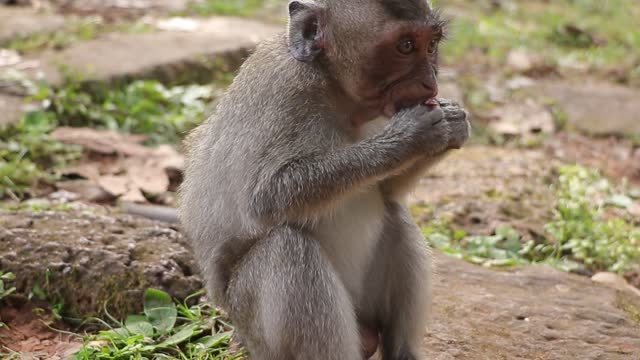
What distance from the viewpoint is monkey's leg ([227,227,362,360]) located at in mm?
4137

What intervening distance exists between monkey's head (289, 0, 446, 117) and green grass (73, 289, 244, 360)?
4.92ft

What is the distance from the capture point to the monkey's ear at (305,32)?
4531mm

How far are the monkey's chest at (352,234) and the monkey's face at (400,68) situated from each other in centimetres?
48

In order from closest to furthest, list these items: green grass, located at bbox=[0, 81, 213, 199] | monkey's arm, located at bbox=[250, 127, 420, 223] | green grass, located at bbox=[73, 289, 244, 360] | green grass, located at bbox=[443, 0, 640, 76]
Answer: monkey's arm, located at bbox=[250, 127, 420, 223], green grass, located at bbox=[73, 289, 244, 360], green grass, located at bbox=[0, 81, 213, 199], green grass, located at bbox=[443, 0, 640, 76]

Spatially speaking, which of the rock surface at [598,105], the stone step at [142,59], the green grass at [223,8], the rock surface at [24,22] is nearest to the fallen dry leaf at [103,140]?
the stone step at [142,59]

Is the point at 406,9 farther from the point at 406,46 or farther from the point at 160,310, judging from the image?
the point at 160,310

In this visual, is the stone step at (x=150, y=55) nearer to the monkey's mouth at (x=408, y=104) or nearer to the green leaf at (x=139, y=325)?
the green leaf at (x=139, y=325)

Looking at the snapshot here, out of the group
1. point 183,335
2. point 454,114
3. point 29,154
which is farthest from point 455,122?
point 29,154

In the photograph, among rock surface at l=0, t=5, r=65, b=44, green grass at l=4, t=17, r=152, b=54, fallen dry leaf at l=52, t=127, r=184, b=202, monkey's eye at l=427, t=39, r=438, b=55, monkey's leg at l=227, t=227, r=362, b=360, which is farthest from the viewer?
rock surface at l=0, t=5, r=65, b=44

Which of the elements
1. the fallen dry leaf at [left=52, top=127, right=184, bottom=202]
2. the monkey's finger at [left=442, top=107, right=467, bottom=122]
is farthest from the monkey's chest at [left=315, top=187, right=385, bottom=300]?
the fallen dry leaf at [left=52, top=127, right=184, bottom=202]

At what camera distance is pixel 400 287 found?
492 centimetres

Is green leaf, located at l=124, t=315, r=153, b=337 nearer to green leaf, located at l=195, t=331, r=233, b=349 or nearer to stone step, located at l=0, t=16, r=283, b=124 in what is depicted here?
green leaf, located at l=195, t=331, r=233, b=349

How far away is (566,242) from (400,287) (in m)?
2.37

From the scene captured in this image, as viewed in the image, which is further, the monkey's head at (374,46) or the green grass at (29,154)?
the green grass at (29,154)
